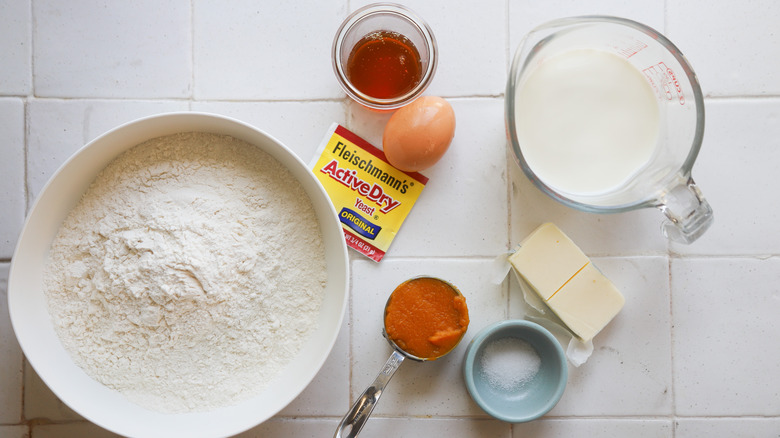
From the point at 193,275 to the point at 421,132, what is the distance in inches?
A: 16.7

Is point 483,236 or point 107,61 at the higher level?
point 107,61

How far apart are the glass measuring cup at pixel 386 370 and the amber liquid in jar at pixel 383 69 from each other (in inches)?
13.4

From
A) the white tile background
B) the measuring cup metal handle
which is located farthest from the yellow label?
the measuring cup metal handle

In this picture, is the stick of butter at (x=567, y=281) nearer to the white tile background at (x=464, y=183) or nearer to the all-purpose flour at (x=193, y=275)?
the white tile background at (x=464, y=183)

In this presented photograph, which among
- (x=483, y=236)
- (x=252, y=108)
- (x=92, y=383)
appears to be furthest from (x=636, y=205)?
(x=92, y=383)

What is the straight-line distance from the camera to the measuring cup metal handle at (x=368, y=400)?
2.90 feet

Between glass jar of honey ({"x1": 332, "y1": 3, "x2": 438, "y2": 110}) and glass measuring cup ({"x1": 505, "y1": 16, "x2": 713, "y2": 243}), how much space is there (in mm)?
182

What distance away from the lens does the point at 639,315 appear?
0.98 metres

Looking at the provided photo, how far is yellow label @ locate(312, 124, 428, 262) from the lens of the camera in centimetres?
Answer: 96

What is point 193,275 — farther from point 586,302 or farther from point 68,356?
point 586,302

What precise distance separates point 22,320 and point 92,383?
15 cm

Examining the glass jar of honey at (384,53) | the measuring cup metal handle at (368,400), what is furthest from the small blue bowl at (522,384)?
the glass jar of honey at (384,53)

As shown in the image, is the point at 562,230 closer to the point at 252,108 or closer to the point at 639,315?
the point at 639,315

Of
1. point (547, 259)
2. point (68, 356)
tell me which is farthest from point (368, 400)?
point (68, 356)
